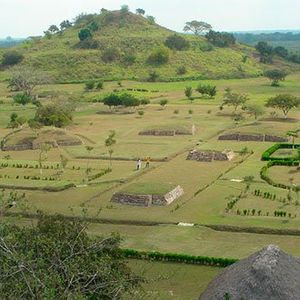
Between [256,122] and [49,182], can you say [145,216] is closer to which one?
[49,182]

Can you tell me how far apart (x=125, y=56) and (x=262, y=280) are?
9808 centimetres

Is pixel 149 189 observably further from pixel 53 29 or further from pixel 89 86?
pixel 53 29

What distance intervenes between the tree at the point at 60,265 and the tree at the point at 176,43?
103 metres

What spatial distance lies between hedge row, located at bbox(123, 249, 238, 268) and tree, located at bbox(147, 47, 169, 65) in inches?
3437

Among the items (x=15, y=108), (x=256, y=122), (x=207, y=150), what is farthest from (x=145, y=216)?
(x=15, y=108)

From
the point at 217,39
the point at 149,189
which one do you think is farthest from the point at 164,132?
the point at 217,39

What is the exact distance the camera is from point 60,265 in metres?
16.5

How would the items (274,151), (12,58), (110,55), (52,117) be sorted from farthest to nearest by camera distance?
1. (12,58)
2. (110,55)
3. (52,117)
4. (274,151)

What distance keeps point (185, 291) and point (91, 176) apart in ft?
62.7

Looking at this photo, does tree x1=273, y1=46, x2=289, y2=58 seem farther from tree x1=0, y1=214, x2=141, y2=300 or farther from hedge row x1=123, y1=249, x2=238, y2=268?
tree x1=0, y1=214, x2=141, y2=300

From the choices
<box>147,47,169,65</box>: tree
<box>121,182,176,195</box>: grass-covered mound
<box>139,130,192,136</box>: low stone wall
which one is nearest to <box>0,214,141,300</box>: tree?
<box>121,182,176,195</box>: grass-covered mound

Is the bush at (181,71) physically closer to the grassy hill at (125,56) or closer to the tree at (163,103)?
the grassy hill at (125,56)

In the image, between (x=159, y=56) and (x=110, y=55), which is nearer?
(x=159, y=56)

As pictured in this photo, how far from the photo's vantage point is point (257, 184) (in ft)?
123
